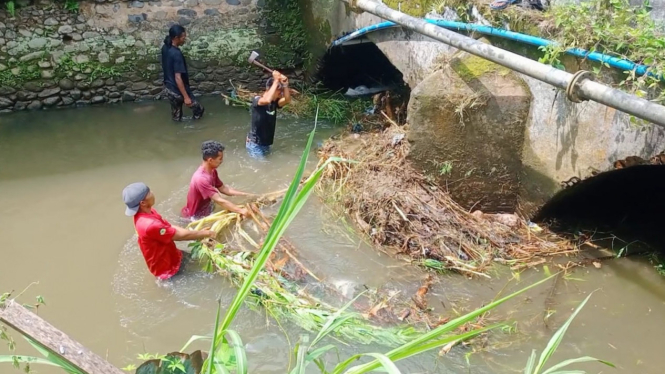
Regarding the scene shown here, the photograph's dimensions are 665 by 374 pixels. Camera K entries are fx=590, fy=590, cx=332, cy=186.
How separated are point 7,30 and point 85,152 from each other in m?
2.56

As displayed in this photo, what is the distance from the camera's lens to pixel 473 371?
446cm

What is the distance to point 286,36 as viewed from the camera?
10164 millimetres

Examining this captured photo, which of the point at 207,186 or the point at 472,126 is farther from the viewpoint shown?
the point at 472,126

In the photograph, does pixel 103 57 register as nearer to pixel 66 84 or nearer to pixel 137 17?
pixel 66 84

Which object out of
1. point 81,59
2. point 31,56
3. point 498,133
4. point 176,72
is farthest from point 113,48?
point 498,133

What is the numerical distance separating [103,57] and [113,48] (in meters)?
0.22

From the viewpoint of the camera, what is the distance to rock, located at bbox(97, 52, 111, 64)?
9.57 meters

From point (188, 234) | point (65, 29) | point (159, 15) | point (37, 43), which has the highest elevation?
point (159, 15)

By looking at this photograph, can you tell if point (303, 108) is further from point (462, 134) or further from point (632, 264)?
point (632, 264)

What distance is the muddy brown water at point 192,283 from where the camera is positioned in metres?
4.75

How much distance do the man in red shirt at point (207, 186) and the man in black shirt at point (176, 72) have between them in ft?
10.2

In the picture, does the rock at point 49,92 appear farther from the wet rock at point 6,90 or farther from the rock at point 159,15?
the rock at point 159,15

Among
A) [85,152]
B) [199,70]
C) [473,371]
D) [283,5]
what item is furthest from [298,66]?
[473,371]

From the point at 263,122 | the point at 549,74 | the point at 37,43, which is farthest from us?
the point at 37,43
